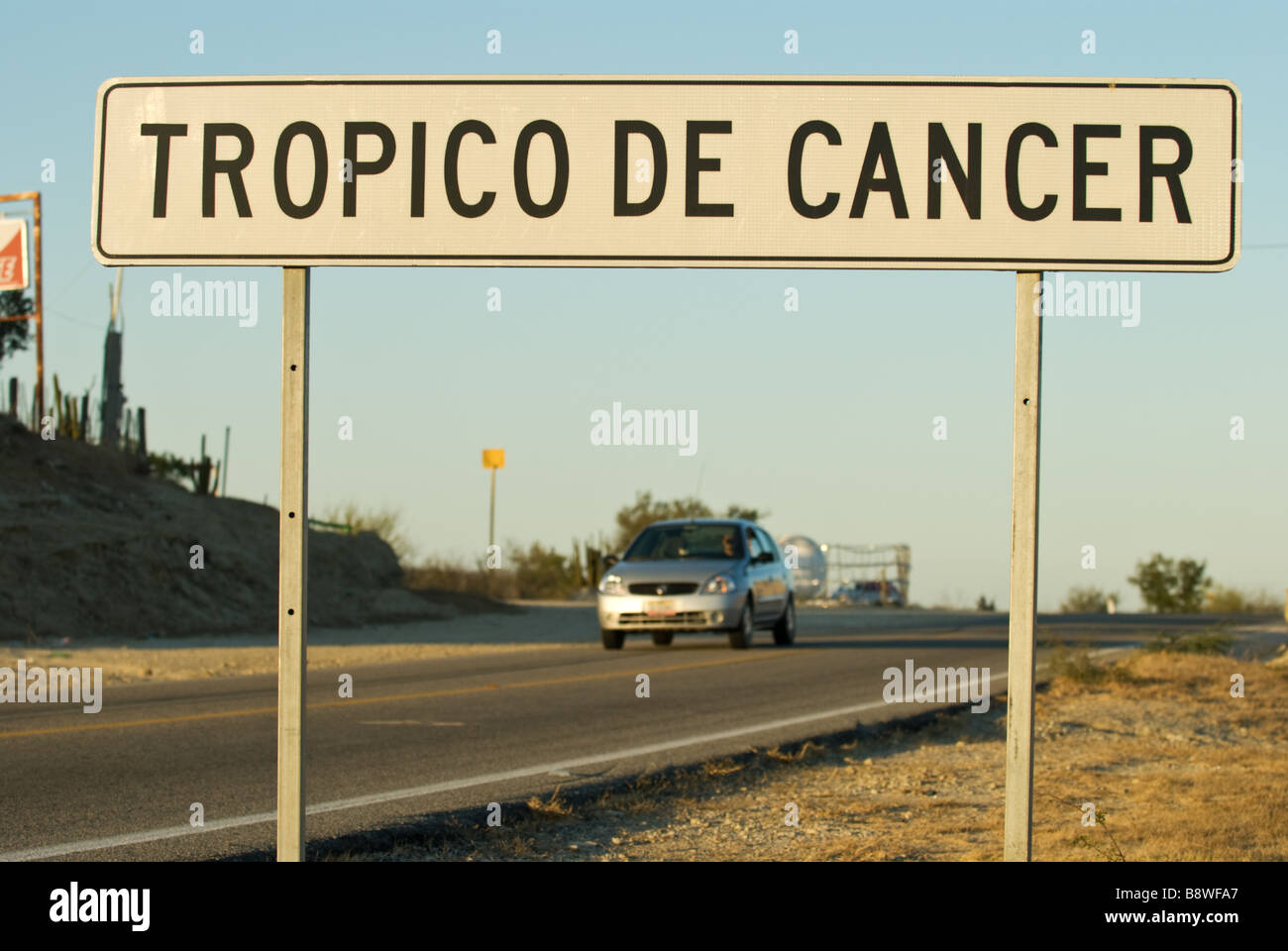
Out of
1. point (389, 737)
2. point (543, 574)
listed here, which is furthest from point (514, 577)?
point (389, 737)

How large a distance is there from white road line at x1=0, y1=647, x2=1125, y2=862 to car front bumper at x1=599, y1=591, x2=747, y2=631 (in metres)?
7.29

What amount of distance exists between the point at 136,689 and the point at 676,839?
8274 mm

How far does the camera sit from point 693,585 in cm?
1866

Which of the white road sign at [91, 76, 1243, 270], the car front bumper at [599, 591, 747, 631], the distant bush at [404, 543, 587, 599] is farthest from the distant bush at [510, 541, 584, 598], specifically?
the white road sign at [91, 76, 1243, 270]

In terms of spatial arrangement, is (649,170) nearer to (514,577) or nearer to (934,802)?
(934,802)

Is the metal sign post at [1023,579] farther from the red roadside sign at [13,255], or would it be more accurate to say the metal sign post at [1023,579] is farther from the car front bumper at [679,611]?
the red roadside sign at [13,255]

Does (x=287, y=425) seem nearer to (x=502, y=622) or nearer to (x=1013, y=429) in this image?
(x=1013, y=429)

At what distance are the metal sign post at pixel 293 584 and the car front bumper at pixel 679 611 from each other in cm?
1508

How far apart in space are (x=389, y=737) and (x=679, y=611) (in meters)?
9.16

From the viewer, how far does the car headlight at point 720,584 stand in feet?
61.3

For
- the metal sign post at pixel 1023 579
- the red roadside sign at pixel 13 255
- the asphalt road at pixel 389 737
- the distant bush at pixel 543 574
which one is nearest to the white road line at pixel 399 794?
the asphalt road at pixel 389 737

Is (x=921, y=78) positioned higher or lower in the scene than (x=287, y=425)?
higher
